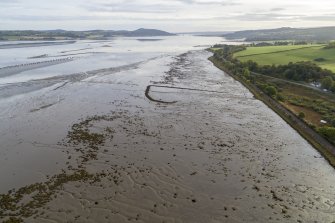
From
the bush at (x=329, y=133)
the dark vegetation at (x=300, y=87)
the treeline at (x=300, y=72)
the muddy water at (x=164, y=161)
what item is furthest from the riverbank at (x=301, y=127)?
the treeline at (x=300, y=72)

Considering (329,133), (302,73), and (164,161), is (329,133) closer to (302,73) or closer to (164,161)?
(164,161)

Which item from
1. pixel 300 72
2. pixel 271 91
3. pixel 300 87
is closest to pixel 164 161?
pixel 271 91

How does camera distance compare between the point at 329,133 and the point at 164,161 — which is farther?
the point at 329,133

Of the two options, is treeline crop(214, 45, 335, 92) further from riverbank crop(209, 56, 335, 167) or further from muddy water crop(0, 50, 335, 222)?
muddy water crop(0, 50, 335, 222)

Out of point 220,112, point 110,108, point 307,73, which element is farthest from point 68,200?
point 307,73

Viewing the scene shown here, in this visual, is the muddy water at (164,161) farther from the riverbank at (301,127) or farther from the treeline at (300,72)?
the treeline at (300,72)

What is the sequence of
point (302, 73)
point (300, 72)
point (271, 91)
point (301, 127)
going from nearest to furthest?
point (301, 127)
point (271, 91)
point (302, 73)
point (300, 72)
